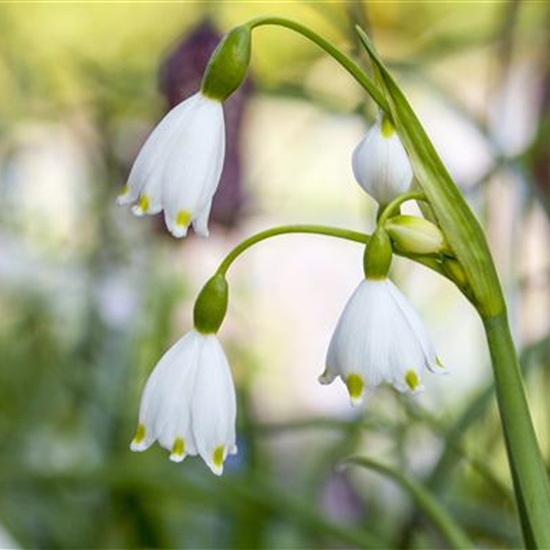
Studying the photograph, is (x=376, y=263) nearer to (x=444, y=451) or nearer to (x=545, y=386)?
(x=444, y=451)

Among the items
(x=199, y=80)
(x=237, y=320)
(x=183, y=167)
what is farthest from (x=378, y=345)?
(x=237, y=320)

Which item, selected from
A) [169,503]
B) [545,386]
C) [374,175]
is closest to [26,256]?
[169,503]

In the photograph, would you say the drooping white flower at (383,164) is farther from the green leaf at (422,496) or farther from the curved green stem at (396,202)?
the green leaf at (422,496)

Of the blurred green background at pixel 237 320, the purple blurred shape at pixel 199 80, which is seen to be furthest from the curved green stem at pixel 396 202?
the purple blurred shape at pixel 199 80

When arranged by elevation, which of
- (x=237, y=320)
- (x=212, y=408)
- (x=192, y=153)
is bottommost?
(x=212, y=408)

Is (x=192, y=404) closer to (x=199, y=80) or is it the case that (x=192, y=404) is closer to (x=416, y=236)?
(x=416, y=236)

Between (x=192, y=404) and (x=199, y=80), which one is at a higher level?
(x=199, y=80)
